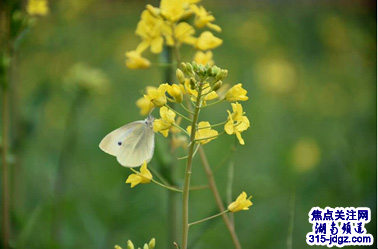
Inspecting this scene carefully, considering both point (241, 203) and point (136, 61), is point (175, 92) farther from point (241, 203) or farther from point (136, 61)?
point (136, 61)

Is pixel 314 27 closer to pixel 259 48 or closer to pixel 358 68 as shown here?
pixel 259 48

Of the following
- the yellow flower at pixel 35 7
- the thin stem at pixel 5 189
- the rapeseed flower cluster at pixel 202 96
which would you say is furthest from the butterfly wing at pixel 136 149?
the yellow flower at pixel 35 7

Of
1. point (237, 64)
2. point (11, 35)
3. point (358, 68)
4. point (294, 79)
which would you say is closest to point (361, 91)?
point (358, 68)

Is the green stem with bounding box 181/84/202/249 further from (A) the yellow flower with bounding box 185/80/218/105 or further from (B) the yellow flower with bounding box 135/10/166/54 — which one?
(B) the yellow flower with bounding box 135/10/166/54

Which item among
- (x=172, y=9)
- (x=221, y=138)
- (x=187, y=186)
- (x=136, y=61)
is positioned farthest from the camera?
(x=221, y=138)

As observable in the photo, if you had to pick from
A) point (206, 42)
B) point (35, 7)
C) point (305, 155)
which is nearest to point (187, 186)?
point (206, 42)

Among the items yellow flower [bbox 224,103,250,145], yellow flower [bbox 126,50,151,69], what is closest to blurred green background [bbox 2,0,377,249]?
yellow flower [bbox 126,50,151,69]

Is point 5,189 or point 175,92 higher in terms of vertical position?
point 175,92
